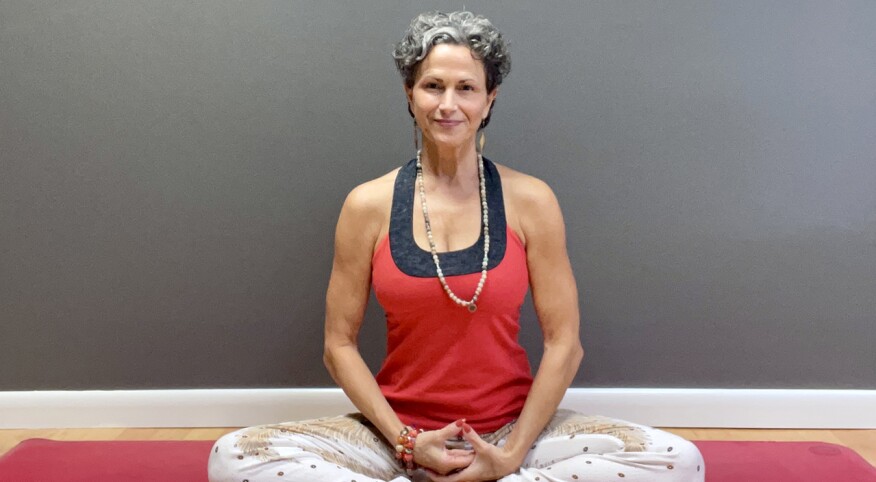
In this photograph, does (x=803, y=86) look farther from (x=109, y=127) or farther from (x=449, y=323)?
(x=109, y=127)

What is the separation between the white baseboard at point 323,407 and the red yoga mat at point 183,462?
142 mm

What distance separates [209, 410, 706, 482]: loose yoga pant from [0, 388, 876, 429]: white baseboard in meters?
0.61

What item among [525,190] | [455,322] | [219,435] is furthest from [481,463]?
[219,435]

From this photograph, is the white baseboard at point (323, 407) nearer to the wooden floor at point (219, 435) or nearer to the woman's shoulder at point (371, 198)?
the wooden floor at point (219, 435)

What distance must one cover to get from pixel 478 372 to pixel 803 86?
1196 mm

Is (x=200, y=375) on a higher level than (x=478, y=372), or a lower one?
lower

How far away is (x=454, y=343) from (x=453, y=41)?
627 mm

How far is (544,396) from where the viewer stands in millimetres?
1786

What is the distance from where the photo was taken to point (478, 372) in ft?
5.96

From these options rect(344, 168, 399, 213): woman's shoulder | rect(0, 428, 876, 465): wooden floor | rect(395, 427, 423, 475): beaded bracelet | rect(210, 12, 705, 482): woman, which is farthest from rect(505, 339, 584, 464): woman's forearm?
rect(0, 428, 876, 465): wooden floor

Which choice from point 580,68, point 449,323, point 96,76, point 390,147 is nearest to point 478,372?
point 449,323

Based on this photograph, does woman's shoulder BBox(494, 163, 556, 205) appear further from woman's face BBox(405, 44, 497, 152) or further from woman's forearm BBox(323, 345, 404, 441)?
woman's forearm BBox(323, 345, 404, 441)

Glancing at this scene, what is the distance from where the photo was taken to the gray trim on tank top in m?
1.77

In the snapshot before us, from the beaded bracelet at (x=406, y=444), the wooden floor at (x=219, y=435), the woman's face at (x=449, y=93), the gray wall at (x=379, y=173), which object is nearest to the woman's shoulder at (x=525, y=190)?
the woman's face at (x=449, y=93)
